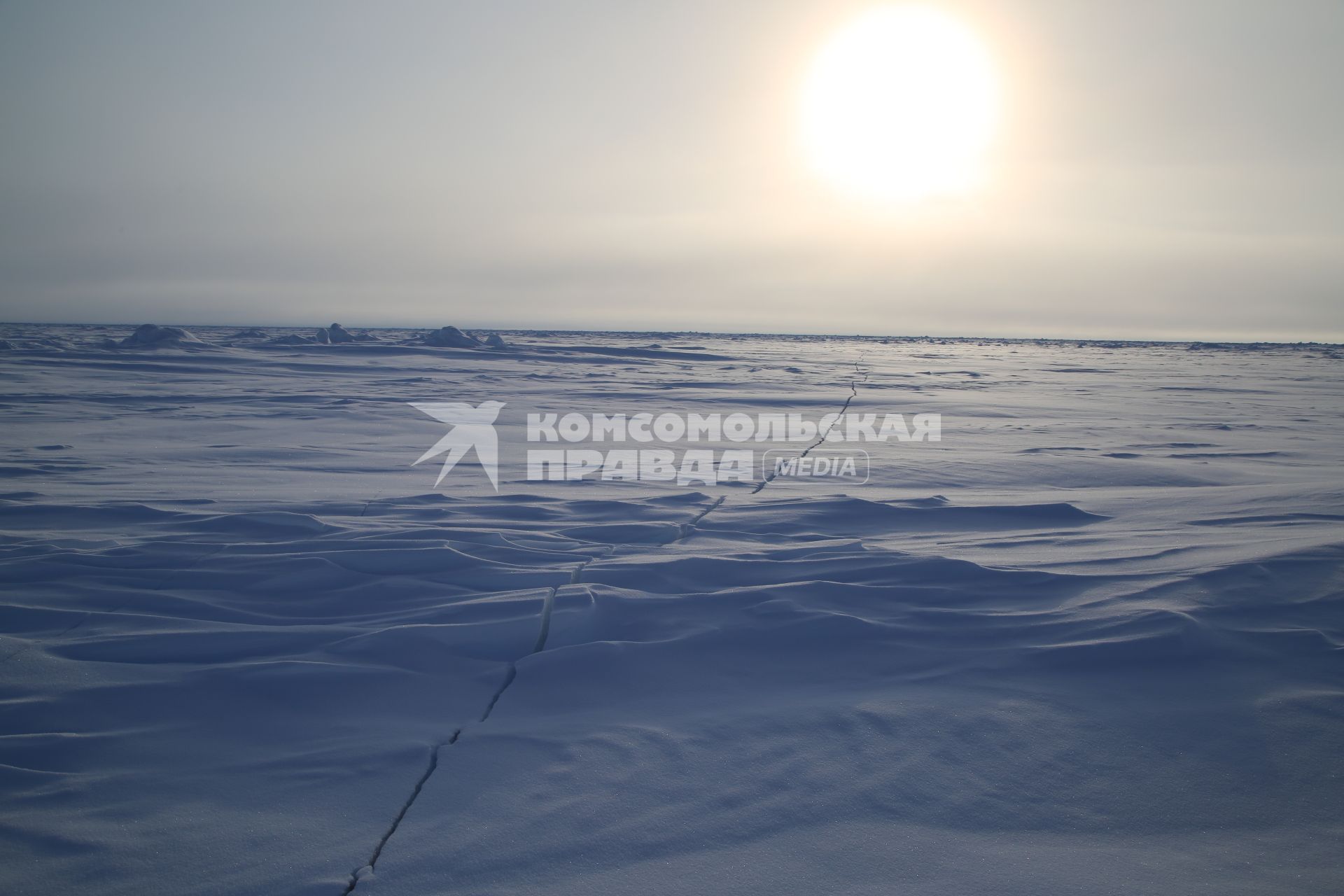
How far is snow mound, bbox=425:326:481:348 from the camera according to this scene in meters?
26.3

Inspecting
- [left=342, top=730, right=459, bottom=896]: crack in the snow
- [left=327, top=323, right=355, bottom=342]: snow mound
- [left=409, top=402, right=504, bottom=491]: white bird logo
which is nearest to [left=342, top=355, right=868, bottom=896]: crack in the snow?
[left=342, top=730, right=459, bottom=896]: crack in the snow

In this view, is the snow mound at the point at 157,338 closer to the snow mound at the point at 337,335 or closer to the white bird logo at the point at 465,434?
the snow mound at the point at 337,335

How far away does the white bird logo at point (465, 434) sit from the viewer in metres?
7.08

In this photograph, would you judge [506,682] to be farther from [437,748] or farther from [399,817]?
[399,817]

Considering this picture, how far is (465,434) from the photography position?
8.83 m

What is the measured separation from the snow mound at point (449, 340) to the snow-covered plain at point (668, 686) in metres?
20.6

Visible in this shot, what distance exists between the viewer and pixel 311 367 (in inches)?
698

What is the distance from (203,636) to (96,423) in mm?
7374

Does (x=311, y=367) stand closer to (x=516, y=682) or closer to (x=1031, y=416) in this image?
(x=1031, y=416)

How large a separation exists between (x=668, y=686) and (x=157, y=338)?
78.6 ft

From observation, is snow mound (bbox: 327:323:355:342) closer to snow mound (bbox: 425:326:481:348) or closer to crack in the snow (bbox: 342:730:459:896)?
snow mound (bbox: 425:326:481:348)

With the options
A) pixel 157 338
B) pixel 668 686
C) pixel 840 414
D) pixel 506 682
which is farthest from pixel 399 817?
pixel 157 338

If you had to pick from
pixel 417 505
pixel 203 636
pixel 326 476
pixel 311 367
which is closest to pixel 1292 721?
pixel 203 636

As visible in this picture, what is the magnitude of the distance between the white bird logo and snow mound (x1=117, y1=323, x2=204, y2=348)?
46.2 feet
